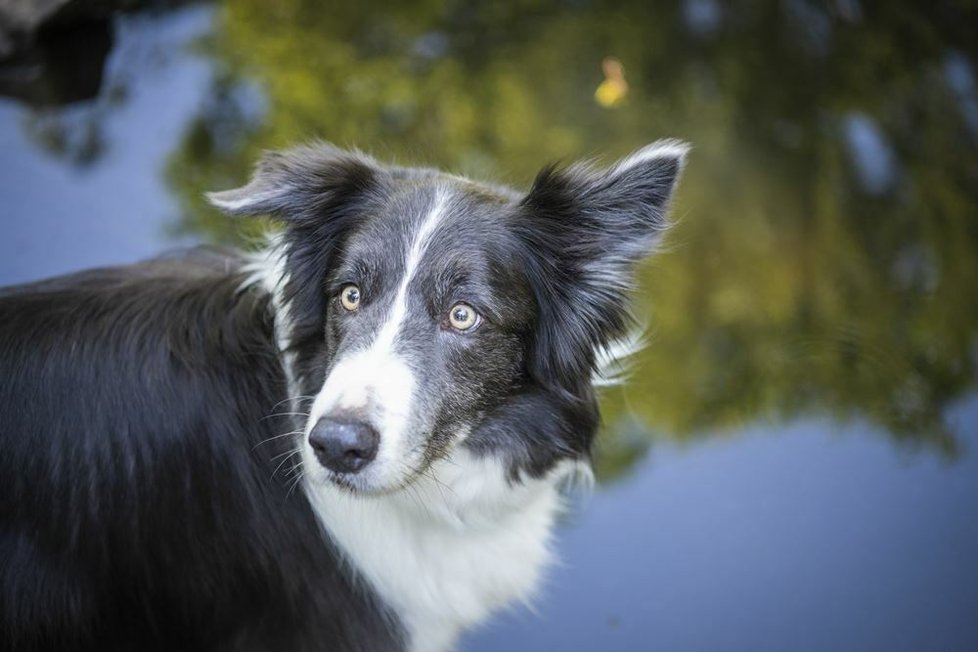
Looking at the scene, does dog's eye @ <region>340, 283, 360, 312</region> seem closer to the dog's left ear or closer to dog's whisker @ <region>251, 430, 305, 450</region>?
dog's whisker @ <region>251, 430, 305, 450</region>

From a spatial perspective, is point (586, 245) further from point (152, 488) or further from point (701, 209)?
point (701, 209)

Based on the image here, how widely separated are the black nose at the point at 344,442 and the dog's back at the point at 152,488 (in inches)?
18.2

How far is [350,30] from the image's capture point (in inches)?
243

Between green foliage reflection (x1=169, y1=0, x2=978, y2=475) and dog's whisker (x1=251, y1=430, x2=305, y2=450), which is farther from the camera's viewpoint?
green foliage reflection (x1=169, y1=0, x2=978, y2=475)

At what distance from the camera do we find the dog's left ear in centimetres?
271

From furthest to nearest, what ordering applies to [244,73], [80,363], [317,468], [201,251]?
[244,73] → [201,251] → [80,363] → [317,468]

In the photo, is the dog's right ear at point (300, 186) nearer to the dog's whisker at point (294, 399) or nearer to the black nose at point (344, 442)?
the dog's whisker at point (294, 399)

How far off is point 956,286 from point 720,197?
133cm

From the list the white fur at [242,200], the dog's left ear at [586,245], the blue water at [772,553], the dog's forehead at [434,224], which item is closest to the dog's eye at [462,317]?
the dog's forehead at [434,224]

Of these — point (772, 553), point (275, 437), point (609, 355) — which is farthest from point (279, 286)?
point (772, 553)

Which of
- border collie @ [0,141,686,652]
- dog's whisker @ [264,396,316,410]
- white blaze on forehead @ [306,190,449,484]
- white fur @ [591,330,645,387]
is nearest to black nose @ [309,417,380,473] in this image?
white blaze on forehead @ [306,190,449,484]

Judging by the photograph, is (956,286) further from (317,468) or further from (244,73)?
(244,73)

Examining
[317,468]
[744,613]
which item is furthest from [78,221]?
[744,613]

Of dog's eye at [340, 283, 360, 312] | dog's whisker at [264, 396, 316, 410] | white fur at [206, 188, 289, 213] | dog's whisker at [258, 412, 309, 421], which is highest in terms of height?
white fur at [206, 188, 289, 213]
